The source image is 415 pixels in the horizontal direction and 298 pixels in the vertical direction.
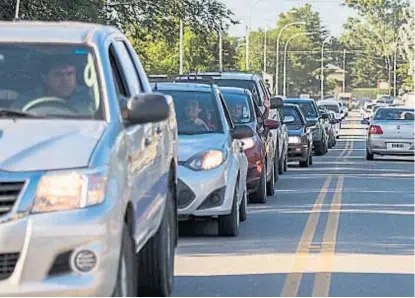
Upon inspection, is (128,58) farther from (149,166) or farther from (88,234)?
(88,234)

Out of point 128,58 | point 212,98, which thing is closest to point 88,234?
point 128,58

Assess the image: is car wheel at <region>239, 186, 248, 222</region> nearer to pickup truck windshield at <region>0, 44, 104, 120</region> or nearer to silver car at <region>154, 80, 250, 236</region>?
silver car at <region>154, 80, 250, 236</region>

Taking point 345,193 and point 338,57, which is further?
point 338,57

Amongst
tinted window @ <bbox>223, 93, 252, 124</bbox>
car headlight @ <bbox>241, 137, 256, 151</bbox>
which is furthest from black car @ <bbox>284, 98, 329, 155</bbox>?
car headlight @ <bbox>241, 137, 256, 151</bbox>

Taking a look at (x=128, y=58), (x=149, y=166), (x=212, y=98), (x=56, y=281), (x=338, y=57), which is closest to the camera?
(x=56, y=281)

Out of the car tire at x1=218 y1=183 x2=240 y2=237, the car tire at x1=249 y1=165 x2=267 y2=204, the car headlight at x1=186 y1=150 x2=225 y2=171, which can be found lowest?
the car tire at x1=249 y1=165 x2=267 y2=204

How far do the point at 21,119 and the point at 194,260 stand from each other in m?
4.64

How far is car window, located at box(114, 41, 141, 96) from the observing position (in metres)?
8.82

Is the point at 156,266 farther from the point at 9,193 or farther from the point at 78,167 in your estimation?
the point at 9,193

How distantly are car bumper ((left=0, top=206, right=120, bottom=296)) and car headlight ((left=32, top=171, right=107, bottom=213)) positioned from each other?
5 centimetres

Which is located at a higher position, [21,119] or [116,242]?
[21,119]

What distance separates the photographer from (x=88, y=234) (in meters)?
6.75

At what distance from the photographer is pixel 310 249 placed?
13.0m

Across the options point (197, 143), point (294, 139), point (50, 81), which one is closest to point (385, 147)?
point (294, 139)
